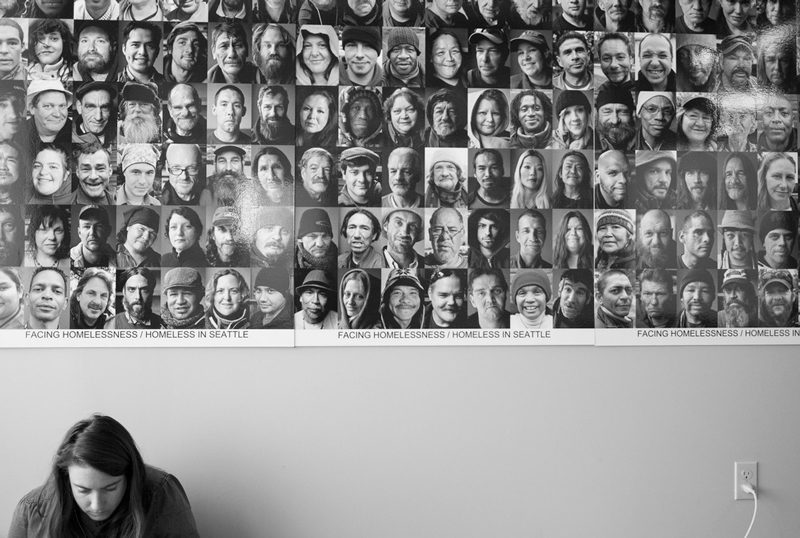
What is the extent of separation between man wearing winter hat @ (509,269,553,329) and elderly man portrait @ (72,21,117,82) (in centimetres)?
116

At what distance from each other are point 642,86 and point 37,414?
5.79ft

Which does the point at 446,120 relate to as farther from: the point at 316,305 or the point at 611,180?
the point at 316,305

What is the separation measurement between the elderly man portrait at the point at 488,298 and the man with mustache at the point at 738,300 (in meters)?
0.58

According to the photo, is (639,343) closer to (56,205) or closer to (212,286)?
(212,286)

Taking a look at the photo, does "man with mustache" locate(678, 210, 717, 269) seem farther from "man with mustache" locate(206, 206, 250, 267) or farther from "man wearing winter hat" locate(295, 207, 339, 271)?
"man with mustache" locate(206, 206, 250, 267)

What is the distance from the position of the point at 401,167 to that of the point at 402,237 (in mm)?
181

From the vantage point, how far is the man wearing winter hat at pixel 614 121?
6.02ft

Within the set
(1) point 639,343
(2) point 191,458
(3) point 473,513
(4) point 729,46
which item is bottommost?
(3) point 473,513

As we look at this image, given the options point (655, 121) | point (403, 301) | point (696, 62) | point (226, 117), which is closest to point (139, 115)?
point (226, 117)

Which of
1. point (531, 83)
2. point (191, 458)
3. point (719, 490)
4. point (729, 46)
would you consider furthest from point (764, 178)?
point (191, 458)

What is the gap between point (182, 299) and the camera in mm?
1732

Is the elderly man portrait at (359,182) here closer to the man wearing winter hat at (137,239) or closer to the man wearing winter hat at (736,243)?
the man wearing winter hat at (137,239)

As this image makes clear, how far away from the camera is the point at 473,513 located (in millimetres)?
1786

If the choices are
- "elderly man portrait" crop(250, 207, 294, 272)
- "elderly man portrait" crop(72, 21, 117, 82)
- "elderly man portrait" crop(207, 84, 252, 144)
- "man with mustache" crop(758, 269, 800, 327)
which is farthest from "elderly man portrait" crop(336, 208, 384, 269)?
"man with mustache" crop(758, 269, 800, 327)
